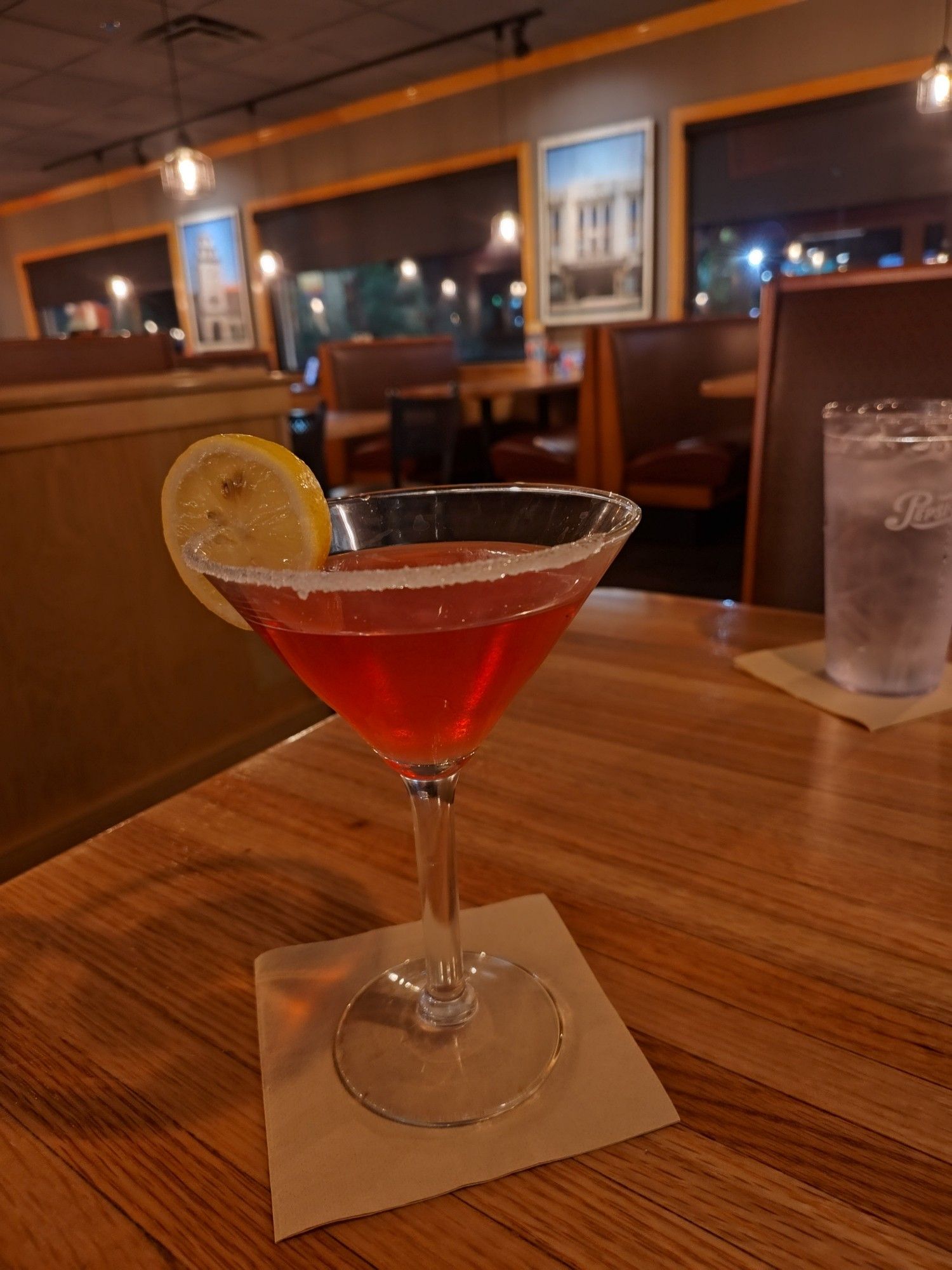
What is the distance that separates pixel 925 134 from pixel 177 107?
A: 5650 mm

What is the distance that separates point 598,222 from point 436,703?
6970 mm

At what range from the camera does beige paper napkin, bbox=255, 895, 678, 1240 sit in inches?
14.8

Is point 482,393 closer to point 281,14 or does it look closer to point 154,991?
point 281,14

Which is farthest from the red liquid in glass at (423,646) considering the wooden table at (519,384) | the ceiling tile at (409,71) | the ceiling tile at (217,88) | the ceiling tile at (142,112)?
the ceiling tile at (142,112)

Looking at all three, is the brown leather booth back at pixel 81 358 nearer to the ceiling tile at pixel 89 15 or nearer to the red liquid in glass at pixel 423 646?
the red liquid in glass at pixel 423 646

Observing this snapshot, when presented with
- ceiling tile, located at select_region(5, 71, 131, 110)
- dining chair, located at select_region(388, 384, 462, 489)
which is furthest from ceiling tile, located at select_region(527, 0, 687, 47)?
ceiling tile, located at select_region(5, 71, 131, 110)

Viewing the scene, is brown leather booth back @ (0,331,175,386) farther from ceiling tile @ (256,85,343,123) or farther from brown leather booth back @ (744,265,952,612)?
ceiling tile @ (256,85,343,123)

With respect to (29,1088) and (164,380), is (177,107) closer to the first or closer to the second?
(164,380)

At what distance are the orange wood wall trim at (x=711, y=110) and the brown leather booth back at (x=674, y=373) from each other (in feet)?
6.38

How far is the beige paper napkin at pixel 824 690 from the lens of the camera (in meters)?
0.76

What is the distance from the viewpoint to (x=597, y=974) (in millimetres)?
500

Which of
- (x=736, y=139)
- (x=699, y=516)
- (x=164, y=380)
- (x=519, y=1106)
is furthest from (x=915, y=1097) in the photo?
(x=736, y=139)

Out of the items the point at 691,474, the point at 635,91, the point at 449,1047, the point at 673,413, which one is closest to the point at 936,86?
the point at 673,413

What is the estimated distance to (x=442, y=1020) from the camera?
1.58 feet
